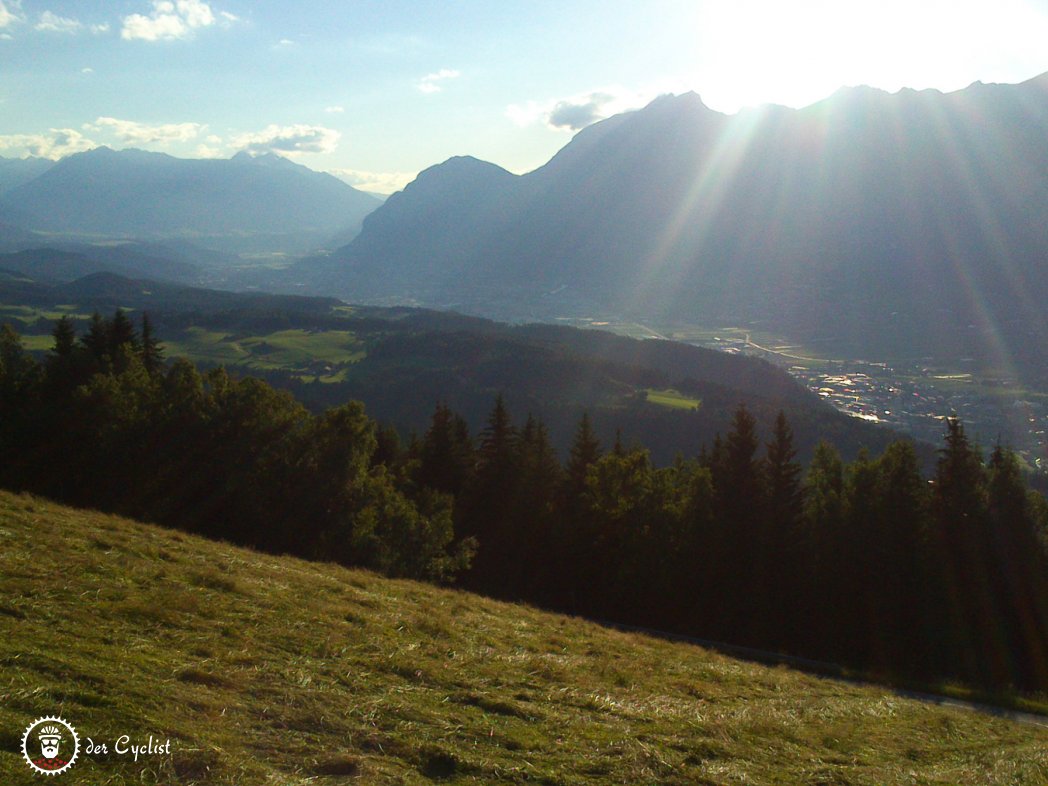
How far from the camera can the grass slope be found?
7.79 m

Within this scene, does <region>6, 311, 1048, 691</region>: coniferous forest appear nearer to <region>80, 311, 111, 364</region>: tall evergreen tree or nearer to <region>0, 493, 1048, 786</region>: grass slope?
<region>80, 311, 111, 364</region>: tall evergreen tree

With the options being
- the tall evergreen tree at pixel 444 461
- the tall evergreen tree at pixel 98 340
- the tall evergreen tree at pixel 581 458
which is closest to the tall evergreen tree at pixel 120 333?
the tall evergreen tree at pixel 98 340

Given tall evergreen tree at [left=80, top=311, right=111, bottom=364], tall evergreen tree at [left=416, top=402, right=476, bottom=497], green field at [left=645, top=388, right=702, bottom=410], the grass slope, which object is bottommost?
green field at [left=645, top=388, right=702, bottom=410]

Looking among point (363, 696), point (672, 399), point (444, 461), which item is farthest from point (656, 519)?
point (672, 399)

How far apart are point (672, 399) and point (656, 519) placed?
101m

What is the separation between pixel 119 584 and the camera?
502 inches

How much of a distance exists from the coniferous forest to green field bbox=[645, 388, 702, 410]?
289 ft

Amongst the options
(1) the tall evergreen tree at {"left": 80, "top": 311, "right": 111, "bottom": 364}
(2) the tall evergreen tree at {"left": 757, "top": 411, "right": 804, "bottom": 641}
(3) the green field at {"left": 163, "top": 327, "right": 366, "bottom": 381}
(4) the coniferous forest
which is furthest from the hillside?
(4) the coniferous forest

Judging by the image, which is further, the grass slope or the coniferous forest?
the coniferous forest

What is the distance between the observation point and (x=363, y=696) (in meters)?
10.1

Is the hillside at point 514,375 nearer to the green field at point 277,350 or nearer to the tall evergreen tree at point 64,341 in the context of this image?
the green field at point 277,350

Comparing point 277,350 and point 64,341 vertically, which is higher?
point 64,341

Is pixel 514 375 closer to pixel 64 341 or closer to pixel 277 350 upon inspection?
pixel 277 350

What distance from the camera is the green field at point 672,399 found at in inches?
5133
